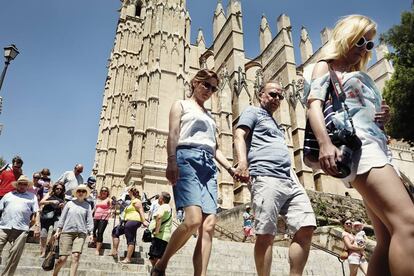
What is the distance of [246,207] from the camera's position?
42.7 feet

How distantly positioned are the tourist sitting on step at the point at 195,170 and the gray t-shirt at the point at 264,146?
0.93 ft

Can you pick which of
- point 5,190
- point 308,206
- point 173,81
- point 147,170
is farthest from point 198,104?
point 173,81

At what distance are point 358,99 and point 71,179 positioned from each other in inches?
233

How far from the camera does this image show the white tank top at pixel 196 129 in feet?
9.34

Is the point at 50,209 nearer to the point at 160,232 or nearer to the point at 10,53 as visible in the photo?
the point at 160,232

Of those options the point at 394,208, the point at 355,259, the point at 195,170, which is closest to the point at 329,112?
the point at 394,208

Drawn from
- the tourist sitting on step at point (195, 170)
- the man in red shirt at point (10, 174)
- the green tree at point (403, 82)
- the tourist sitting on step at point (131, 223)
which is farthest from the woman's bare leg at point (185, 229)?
the green tree at point (403, 82)

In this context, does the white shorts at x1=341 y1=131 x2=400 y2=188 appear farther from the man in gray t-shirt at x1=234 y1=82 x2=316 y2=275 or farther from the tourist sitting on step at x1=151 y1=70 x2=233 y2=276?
the tourist sitting on step at x1=151 y1=70 x2=233 y2=276

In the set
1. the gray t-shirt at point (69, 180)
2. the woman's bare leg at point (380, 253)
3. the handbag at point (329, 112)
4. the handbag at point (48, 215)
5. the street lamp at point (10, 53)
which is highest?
the street lamp at point (10, 53)

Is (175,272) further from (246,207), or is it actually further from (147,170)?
(147,170)

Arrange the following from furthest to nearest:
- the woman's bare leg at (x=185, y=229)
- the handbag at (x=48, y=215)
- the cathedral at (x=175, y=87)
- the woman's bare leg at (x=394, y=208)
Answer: the cathedral at (x=175, y=87) < the handbag at (x=48, y=215) < the woman's bare leg at (x=185, y=229) < the woman's bare leg at (x=394, y=208)

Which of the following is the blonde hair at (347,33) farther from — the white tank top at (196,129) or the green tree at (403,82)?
the green tree at (403,82)

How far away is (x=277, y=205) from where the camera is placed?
8.89 ft

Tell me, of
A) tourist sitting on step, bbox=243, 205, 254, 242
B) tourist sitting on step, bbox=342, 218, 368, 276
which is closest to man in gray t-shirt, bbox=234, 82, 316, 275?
tourist sitting on step, bbox=342, 218, 368, 276
